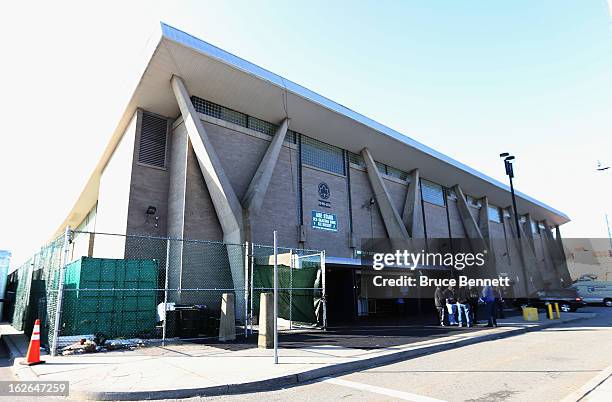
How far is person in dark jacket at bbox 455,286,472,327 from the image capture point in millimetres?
15492

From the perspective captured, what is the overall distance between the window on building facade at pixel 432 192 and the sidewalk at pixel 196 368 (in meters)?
25.9

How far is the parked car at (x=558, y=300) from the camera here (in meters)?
28.6

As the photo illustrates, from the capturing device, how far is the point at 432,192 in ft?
121

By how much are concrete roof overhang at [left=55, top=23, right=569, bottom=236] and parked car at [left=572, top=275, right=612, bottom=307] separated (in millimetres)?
16029

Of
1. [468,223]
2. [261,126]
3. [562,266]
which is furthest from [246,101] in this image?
[562,266]

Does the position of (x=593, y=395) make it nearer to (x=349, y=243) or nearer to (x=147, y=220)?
(x=147, y=220)

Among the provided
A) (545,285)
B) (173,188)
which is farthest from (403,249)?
(545,285)

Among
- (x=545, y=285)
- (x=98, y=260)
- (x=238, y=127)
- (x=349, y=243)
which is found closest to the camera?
(x=98, y=260)

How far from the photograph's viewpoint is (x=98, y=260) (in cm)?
1195

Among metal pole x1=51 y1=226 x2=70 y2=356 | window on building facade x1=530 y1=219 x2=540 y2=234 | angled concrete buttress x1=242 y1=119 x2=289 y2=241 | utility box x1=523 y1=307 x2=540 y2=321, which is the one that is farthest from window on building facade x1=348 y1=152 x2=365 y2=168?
window on building facade x1=530 y1=219 x2=540 y2=234

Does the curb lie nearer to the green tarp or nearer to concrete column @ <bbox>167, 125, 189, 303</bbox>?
the green tarp

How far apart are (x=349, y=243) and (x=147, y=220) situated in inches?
501

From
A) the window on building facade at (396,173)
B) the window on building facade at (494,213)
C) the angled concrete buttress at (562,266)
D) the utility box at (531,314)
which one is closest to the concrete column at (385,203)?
the window on building facade at (396,173)

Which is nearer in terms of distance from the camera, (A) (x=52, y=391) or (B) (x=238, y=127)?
(A) (x=52, y=391)
